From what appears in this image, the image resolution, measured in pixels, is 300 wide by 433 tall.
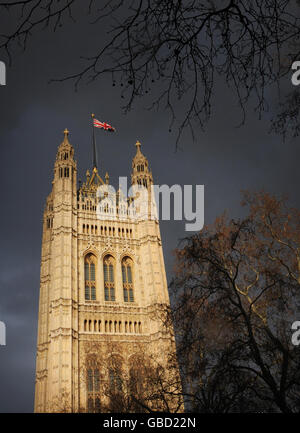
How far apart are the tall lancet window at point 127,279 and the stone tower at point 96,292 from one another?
29 millimetres

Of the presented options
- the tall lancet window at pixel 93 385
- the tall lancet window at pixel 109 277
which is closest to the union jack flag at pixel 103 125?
the tall lancet window at pixel 109 277

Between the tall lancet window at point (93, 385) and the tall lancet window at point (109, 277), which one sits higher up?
the tall lancet window at point (109, 277)

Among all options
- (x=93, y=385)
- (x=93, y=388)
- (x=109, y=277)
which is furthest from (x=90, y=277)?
(x=93, y=388)

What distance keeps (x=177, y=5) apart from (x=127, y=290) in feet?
119

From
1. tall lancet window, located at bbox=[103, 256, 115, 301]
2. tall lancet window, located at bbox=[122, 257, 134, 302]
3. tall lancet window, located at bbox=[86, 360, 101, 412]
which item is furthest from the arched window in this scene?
tall lancet window, located at bbox=[122, 257, 134, 302]

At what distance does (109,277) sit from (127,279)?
6.25 ft

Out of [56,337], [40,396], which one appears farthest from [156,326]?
[40,396]

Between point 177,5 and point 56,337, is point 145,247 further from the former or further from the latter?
point 177,5

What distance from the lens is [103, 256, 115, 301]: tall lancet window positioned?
37.1 m

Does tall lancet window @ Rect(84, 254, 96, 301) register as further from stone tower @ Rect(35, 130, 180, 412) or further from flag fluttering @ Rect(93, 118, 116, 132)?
flag fluttering @ Rect(93, 118, 116, 132)

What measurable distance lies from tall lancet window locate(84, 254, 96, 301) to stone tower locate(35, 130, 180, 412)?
9cm

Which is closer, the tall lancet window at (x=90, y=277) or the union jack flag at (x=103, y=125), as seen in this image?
the tall lancet window at (x=90, y=277)

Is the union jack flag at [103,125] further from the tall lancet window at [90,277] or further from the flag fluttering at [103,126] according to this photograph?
the tall lancet window at [90,277]

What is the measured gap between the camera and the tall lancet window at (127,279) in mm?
37947
